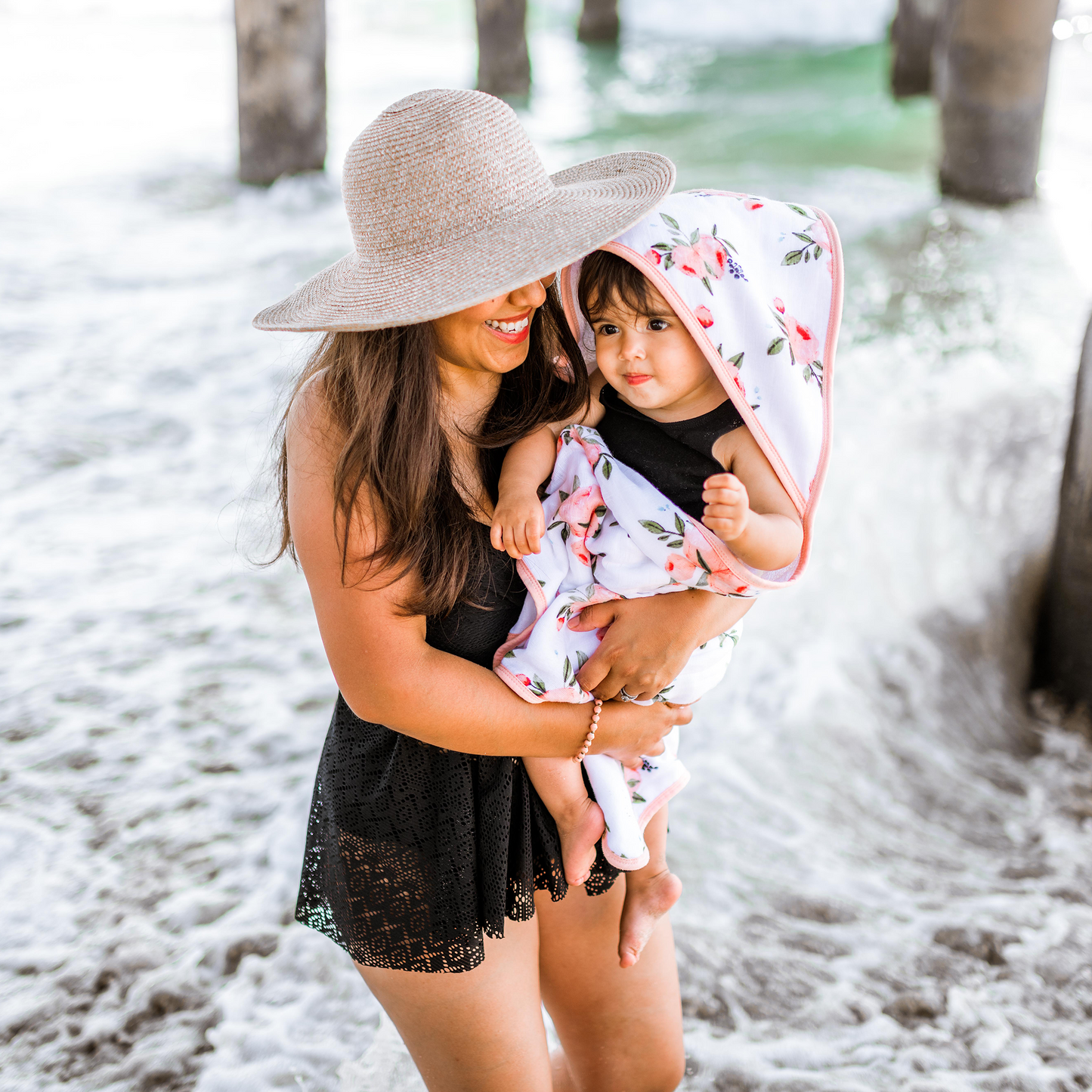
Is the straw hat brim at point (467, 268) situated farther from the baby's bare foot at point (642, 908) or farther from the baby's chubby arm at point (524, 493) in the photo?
the baby's bare foot at point (642, 908)

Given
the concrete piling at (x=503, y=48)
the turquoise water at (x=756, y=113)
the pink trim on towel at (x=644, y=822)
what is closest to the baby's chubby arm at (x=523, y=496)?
the pink trim on towel at (x=644, y=822)

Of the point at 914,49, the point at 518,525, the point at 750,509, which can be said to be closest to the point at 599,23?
the point at 914,49

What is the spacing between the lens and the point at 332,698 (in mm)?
3654

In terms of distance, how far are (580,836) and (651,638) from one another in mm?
321

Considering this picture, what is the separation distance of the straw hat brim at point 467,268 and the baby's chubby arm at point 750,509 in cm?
35

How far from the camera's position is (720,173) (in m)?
8.81

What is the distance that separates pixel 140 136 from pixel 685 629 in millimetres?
9293

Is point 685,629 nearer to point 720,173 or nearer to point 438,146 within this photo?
point 438,146

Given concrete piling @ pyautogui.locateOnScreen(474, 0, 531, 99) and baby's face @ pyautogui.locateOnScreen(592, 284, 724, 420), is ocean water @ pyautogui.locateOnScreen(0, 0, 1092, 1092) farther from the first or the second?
concrete piling @ pyautogui.locateOnScreen(474, 0, 531, 99)

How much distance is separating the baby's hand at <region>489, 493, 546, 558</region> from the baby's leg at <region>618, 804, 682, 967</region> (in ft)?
1.80

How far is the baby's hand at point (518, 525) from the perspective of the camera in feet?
4.59

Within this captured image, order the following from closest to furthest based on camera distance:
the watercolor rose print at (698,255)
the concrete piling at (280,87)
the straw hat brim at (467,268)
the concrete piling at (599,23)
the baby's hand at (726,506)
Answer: the straw hat brim at (467,268), the baby's hand at (726,506), the watercolor rose print at (698,255), the concrete piling at (280,87), the concrete piling at (599,23)

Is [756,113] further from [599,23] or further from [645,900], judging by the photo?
[645,900]

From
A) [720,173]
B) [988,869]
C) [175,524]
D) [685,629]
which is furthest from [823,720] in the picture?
[720,173]
